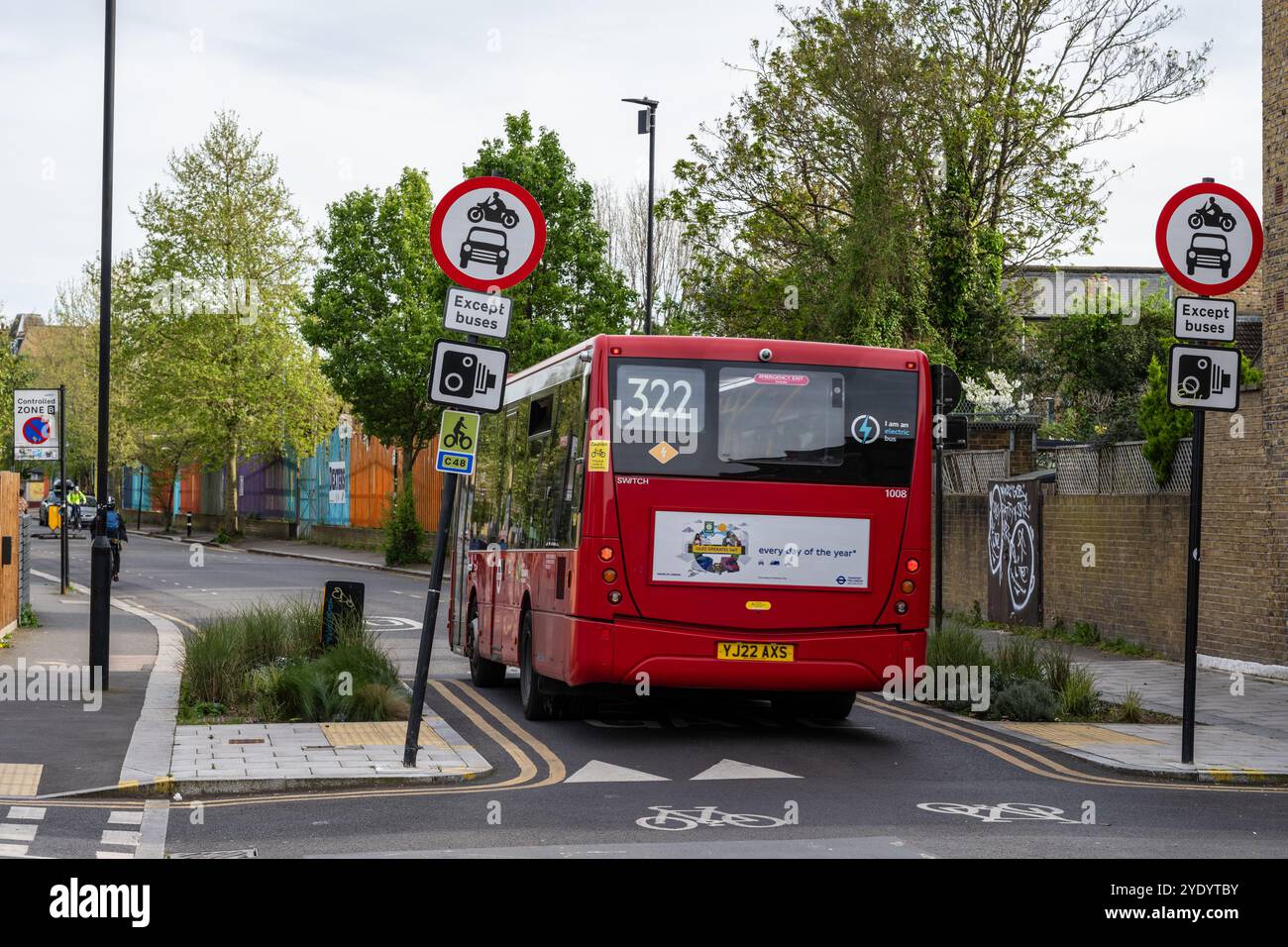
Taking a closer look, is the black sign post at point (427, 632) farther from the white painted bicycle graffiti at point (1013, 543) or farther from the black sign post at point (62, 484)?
the black sign post at point (62, 484)

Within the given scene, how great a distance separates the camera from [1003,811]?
9336 mm

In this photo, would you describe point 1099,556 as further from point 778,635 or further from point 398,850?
point 398,850

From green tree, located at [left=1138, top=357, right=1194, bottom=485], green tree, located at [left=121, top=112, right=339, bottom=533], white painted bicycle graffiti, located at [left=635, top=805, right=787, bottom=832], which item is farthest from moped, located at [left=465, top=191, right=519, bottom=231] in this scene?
green tree, located at [left=121, top=112, right=339, bottom=533]

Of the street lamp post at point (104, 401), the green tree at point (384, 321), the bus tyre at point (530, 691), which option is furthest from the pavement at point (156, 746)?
the green tree at point (384, 321)

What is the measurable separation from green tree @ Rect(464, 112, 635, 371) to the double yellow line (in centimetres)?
2821

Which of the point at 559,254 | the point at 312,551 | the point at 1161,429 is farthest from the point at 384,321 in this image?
the point at 1161,429

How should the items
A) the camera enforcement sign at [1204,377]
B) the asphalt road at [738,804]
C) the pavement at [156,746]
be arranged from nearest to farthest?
1. the asphalt road at [738,804]
2. the pavement at [156,746]
3. the camera enforcement sign at [1204,377]

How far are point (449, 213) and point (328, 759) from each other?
3653mm

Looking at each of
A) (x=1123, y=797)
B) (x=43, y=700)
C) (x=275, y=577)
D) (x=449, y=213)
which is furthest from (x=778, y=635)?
(x=275, y=577)

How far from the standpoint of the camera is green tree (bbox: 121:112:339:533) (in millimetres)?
61312

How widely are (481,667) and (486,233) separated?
6.70 metres

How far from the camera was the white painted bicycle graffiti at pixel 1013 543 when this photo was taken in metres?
23.4

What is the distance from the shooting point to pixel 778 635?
469 inches

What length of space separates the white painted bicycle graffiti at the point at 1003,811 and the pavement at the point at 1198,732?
1927 millimetres
